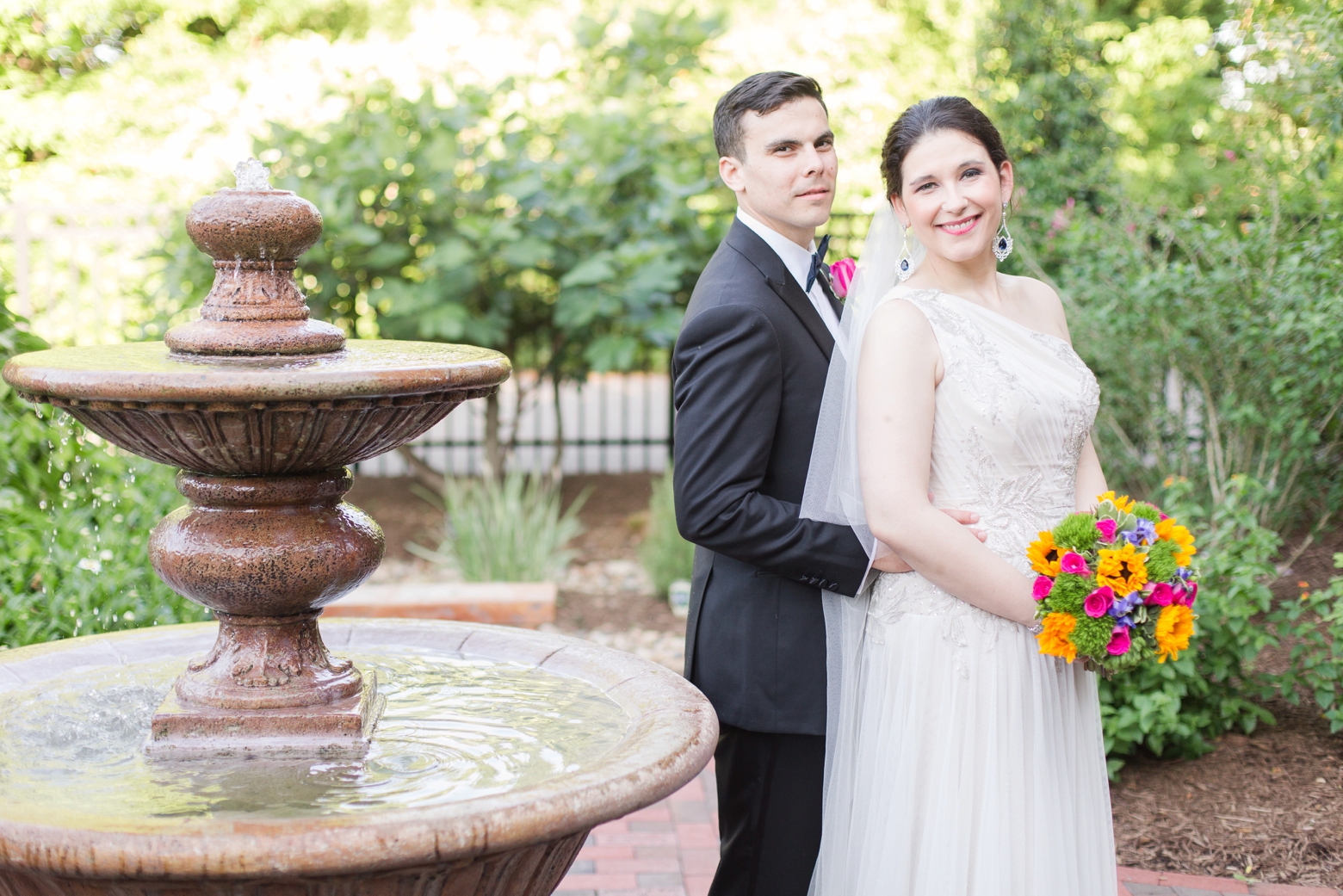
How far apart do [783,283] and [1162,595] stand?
1047 millimetres

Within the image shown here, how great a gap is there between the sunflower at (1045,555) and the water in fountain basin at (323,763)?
932mm

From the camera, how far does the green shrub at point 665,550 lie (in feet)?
21.6

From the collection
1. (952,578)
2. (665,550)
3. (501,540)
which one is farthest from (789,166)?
(665,550)

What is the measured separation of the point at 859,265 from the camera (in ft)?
9.41

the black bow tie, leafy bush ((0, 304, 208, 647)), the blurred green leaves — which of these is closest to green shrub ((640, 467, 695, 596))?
the blurred green leaves

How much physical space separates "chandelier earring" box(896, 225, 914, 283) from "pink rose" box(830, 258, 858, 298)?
0.33 meters

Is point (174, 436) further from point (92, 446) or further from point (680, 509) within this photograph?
point (92, 446)

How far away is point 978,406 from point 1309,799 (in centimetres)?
226

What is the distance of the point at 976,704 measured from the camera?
102 inches

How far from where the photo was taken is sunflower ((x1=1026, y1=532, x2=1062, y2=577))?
244cm

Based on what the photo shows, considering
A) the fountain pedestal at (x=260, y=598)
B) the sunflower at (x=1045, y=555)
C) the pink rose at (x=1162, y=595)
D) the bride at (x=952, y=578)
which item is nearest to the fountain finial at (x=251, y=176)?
the fountain pedestal at (x=260, y=598)

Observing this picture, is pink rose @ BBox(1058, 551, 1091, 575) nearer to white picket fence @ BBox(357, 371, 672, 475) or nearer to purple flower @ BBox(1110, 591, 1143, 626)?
purple flower @ BBox(1110, 591, 1143, 626)

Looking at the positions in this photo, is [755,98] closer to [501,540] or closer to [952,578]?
[952,578]

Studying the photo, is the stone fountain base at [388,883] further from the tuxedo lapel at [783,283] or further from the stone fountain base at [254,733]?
the tuxedo lapel at [783,283]
